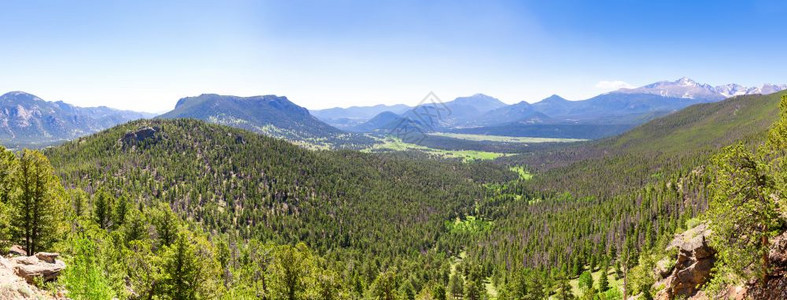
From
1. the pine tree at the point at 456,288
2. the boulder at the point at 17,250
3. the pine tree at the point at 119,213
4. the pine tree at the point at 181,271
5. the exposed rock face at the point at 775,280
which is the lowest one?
the pine tree at the point at 456,288

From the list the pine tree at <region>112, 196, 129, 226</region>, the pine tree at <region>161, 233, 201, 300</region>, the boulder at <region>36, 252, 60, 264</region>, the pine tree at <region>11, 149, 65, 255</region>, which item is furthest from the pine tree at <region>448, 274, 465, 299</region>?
the boulder at <region>36, 252, 60, 264</region>

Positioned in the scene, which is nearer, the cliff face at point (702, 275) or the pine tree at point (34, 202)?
the cliff face at point (702, 275)

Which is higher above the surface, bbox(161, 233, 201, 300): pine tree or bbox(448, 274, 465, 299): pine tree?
bbox(161, 233, 201, 300): pine tree

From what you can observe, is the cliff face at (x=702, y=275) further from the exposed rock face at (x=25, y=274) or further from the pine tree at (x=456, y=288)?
the pine tree at (x=456, y=288)

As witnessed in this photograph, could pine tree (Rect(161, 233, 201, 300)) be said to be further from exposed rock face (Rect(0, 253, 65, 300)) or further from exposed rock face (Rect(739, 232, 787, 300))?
exposed rock face (Rect(739, 232, 787, 300))

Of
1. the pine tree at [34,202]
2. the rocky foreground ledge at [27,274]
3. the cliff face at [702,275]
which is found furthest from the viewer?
the pine tree at [34,202]

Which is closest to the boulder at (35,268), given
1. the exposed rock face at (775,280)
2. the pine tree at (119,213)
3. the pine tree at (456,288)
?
the pine tree at (119,213)

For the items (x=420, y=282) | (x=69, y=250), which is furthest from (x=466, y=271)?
(x=69, y=250)

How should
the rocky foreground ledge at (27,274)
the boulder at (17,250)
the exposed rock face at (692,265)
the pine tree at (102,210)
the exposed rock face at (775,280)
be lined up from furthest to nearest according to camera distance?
the pine tree at (102,210) → the boulder at (17,250) → the exposed rock face at (692,265) → the rocky foreground ledge at (27,274) → the exposed rock face at (775,280)
